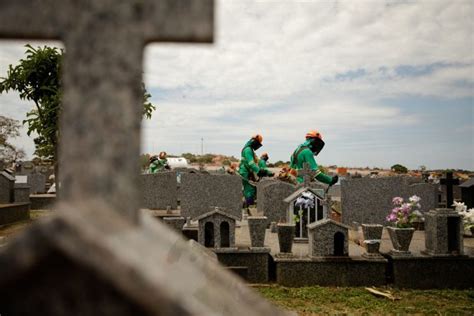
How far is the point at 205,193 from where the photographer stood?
10.9m

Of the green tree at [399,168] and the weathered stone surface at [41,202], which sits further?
the green tree at [399,168]

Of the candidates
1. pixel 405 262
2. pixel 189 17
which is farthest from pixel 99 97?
pixel 405 262

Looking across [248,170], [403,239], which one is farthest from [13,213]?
[403,239]

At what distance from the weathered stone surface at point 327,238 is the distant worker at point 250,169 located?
6412 mm

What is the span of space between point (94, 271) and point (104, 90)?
40cm

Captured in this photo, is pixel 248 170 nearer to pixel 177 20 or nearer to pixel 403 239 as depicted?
pixel 403 239

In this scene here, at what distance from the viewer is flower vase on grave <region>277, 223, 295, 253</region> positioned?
705 centimetres

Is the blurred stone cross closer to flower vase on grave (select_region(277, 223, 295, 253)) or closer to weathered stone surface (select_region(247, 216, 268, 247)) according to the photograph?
flower vase on grave (select_region(277, 223, 295, 253))

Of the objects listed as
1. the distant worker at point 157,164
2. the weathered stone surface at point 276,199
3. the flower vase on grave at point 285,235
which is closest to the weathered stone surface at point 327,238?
the flower vase on grave at point 285,235

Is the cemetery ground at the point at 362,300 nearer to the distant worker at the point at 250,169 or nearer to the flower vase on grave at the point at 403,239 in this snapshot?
the flower vase on grave at the point at 403,239

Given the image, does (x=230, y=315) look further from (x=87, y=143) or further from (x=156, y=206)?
(x=156, y=206)

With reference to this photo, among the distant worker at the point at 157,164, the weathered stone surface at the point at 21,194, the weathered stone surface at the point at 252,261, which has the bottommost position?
the weathered stone surface at the point at 252,261

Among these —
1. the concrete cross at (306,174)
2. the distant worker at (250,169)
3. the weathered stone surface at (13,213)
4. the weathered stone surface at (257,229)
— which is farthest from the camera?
the distant worker at (250,169)

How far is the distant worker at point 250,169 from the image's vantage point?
43.6 ft
